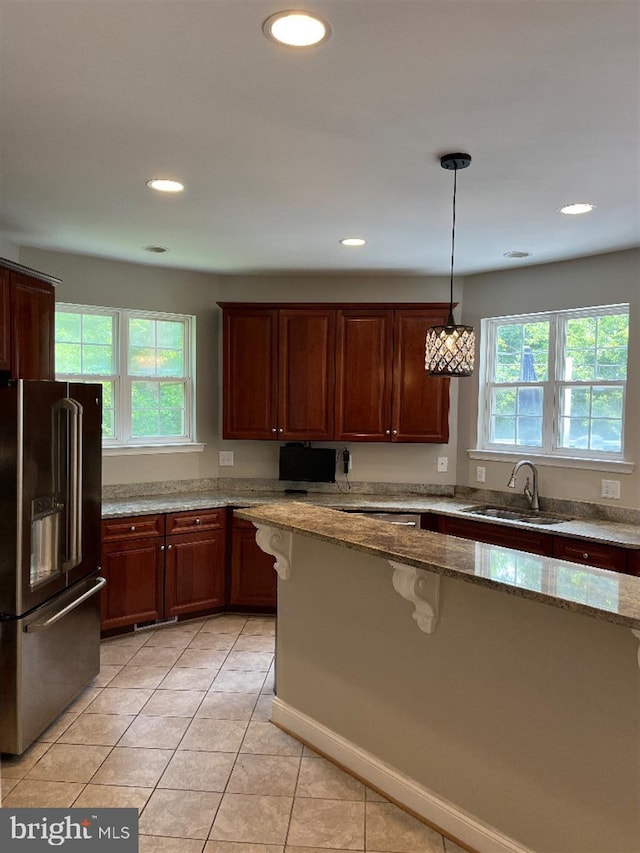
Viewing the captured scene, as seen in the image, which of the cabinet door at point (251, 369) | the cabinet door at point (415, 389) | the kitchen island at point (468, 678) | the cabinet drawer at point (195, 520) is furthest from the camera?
the cabinet door at point (251, 369)

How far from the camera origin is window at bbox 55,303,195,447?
4484 millimetres

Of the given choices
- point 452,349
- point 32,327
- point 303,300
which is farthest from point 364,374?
point 32,327

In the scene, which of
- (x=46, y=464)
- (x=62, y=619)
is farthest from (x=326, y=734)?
(x=46, y=464)

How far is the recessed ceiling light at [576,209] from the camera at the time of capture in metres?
2.99

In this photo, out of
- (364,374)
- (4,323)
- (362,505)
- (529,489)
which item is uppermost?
(4,323)

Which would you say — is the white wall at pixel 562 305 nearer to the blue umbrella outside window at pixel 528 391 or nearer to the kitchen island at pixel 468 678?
the blue umbrella outside window at pixel 528 391

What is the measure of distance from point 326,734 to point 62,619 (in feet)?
4.52

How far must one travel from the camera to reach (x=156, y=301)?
15.6 ft

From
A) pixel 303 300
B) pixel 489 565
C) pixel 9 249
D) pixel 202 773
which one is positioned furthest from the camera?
pixel 303 300

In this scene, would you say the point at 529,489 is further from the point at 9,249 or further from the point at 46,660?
the point at 9,249

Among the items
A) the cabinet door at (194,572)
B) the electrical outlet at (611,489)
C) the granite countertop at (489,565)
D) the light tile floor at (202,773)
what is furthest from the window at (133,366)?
the electrical outlet at (611,489)

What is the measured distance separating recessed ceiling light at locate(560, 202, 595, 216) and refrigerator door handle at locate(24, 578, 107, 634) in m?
Answer: 3.08

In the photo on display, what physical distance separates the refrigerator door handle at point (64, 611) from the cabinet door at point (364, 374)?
2029mm

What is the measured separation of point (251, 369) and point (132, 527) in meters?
1.45
